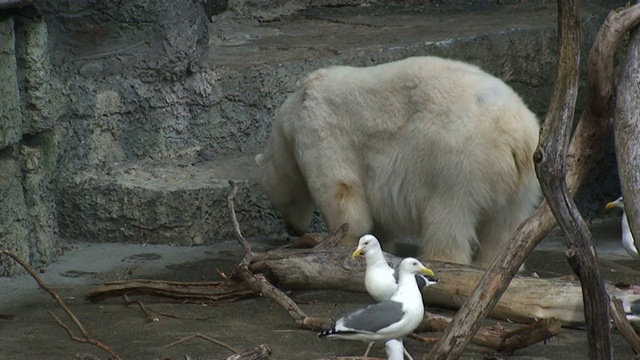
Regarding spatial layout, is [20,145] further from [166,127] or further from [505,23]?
[505,23]

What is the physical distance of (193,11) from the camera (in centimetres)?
767

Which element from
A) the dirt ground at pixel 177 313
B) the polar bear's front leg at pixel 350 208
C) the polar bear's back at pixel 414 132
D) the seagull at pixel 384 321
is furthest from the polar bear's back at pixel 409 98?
the seagull at pixel 384 321

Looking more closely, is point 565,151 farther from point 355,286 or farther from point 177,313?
point 177,313

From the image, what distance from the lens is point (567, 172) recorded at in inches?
169

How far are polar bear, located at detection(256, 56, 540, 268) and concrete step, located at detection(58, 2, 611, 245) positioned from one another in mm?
601

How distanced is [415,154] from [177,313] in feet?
4.74

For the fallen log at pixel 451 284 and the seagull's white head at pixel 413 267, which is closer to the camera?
the seagull's white head at pixel 413 267

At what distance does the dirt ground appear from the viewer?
5.06 metres

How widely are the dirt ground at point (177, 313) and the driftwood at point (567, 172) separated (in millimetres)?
879

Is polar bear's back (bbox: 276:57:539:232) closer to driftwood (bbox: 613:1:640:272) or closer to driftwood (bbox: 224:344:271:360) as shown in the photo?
driftwood (bbox: 613:1:640:272)

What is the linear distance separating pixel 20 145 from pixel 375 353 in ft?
9.16

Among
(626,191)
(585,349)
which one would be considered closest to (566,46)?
(626,191)

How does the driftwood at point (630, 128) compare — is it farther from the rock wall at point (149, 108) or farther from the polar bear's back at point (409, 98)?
the rock wall at point (149, 108)

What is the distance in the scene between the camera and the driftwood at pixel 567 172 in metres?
4.02
